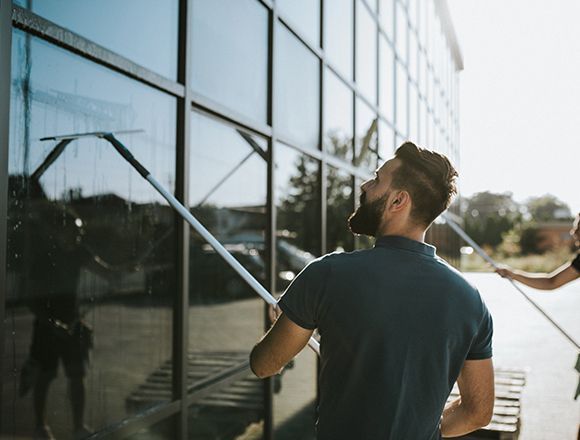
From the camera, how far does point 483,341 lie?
6.37 feet

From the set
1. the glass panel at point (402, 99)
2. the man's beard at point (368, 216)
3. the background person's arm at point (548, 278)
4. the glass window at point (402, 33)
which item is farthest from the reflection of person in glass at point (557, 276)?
the glass window at point (402, 33)

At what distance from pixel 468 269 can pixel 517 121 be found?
32.9 m

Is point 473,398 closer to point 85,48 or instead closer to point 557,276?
point 85,48

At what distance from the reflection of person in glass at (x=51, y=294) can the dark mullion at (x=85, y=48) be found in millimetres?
557

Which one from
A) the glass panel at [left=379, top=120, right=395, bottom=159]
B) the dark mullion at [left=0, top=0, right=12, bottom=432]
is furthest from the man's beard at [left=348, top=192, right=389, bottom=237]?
the glass panel at [left=379, top=120, right=395, bottom=159]

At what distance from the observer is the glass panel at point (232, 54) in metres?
3.92

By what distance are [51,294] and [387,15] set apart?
798 cm

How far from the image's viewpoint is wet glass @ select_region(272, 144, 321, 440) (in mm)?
5324

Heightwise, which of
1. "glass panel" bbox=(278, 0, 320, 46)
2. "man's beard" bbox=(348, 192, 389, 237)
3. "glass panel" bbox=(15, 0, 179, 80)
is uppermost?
"glass panel" bbox=(278, 0, 320, 46)

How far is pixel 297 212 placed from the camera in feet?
18.8

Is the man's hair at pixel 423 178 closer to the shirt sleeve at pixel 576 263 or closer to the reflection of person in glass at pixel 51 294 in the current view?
the reflection of person in glass at pixel 51 294

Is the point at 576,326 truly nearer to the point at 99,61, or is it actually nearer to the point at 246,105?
the point at 246,105

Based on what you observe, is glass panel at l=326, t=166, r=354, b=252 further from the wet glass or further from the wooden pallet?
the wooden pallet

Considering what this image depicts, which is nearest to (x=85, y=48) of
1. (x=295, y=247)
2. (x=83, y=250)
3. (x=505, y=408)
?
(x=83, y=250)
